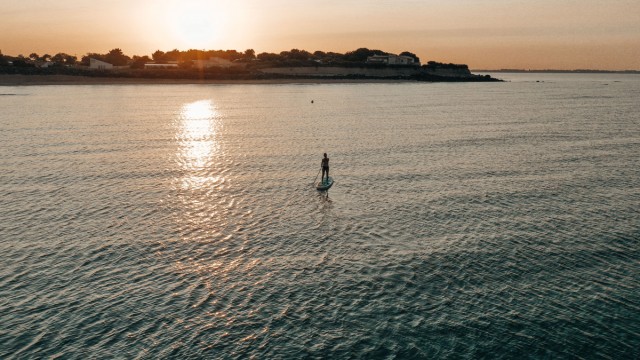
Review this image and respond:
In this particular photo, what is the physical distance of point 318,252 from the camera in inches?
1225

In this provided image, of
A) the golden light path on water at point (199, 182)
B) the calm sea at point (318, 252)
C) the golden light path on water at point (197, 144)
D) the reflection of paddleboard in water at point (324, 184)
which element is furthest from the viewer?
the golden light path on water at point (197, 144)

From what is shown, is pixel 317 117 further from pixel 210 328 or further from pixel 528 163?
pixel 210 328

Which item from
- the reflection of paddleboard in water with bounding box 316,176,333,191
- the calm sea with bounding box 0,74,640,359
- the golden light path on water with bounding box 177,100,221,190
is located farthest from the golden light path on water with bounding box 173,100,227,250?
the reflection of paddleboard in water with bounding box 316,176,333,191

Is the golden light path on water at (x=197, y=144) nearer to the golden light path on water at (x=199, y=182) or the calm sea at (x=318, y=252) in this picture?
the golden light path on water at (x=199, y=182)

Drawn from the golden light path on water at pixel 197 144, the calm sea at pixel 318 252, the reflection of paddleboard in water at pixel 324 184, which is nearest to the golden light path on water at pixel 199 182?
the golden light path on water at pixel 197 144

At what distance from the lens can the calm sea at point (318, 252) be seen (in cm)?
2175

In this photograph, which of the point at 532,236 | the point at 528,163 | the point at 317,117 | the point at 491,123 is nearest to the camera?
the point at 532,236

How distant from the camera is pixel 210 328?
22.3m

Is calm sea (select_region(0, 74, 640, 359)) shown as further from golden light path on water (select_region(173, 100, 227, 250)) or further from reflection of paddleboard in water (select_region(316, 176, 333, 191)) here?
reflection of paddleboard in water (select_region(316, 176, 333, 191))

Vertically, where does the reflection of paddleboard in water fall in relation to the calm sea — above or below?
above

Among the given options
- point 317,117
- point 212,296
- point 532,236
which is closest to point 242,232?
point 212,296

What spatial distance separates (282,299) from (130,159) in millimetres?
41939

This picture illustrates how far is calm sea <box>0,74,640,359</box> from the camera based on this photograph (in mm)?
21750

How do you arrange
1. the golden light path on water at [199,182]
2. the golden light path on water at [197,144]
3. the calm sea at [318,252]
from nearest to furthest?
the calm sea at [318,252] < the golden light path on water at [199,182] < the golden light path on water at [197,144]
